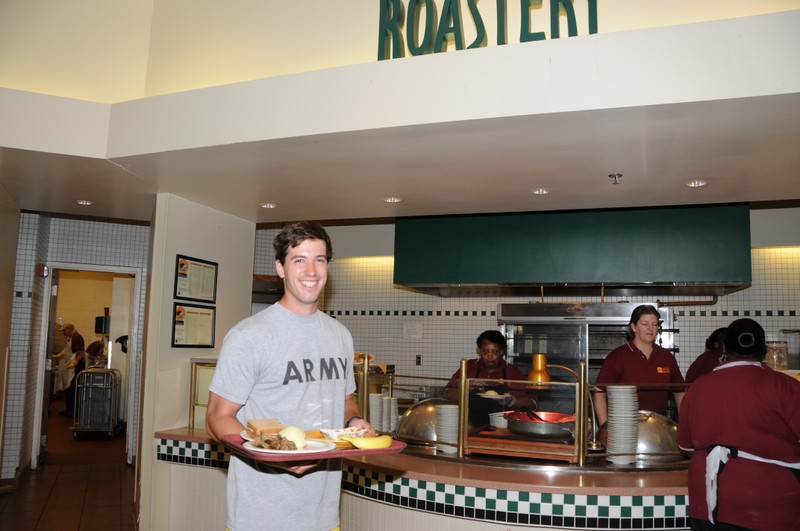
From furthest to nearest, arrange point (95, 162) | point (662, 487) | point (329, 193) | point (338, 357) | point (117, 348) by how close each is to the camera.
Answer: point (117, 348)
point (329, 193)
point (95, 162)
point (662, 487)
point (338, 357)

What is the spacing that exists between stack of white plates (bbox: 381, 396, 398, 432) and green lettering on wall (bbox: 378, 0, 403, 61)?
1.97m

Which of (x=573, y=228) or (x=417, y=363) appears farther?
(x=417, y=363)

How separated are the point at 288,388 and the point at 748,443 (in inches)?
76.8

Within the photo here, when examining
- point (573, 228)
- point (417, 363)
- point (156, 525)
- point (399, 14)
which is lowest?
point (156, 525)

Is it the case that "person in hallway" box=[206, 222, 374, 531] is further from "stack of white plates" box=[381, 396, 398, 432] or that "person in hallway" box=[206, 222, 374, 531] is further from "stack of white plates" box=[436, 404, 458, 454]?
"stack of white plates" box=[381, 396, 398, 432]

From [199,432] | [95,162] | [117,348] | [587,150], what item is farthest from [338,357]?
[117,348]

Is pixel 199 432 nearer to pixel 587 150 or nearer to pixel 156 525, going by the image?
pixel 156 525

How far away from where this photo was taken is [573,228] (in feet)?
19.0

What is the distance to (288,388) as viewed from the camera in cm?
218

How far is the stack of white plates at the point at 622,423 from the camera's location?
3.47 m

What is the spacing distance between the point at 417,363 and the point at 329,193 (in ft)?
9.10

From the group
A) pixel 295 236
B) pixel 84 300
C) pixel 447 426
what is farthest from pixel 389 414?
pixel 84 300

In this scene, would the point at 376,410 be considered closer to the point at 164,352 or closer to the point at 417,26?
the point at 164,352

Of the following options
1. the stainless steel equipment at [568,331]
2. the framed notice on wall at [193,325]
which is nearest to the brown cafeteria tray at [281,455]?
the framed notice on wall at [193,325]
